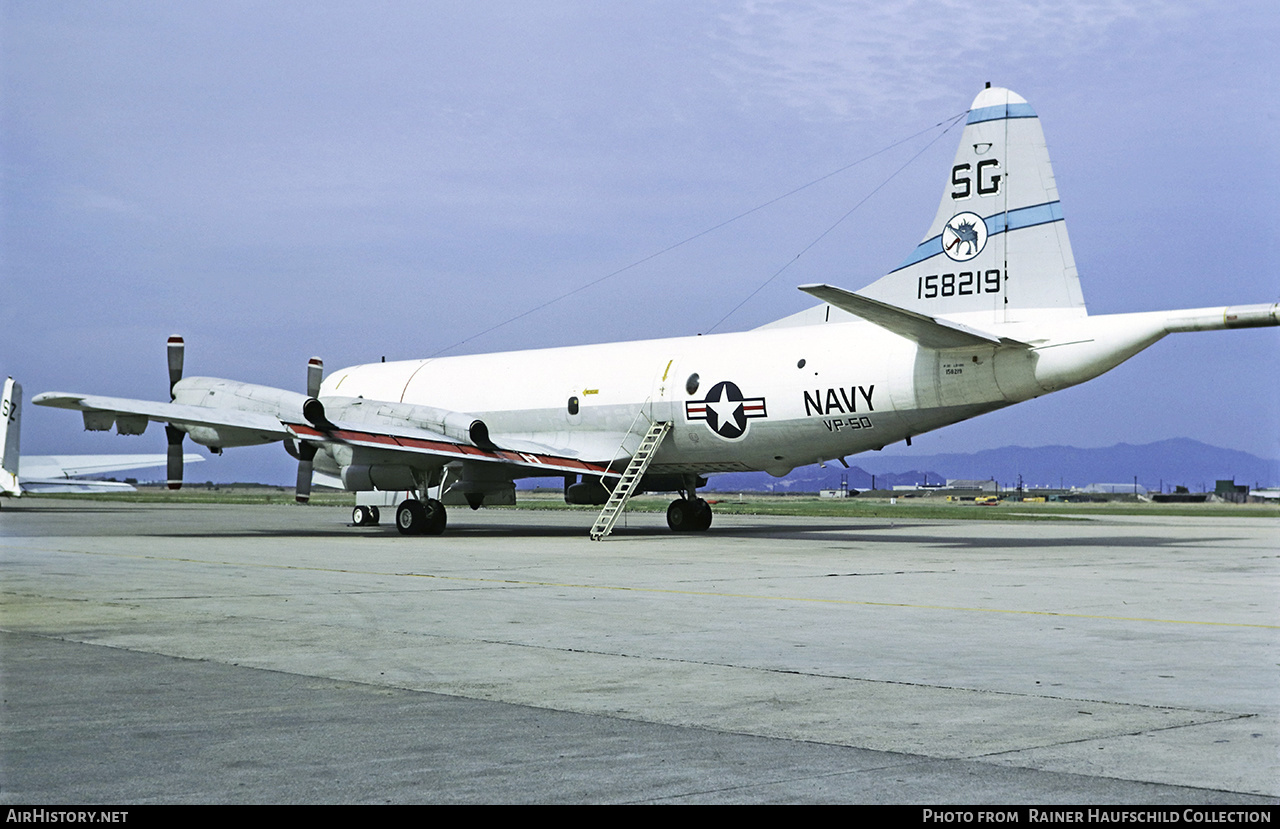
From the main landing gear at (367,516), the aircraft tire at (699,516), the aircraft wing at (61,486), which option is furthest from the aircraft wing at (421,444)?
the aircraft wing at (61,486)

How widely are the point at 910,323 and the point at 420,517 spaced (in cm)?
1293

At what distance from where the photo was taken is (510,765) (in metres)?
5.53

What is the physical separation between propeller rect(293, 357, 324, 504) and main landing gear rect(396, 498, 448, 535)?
Answer: 7.68 ft

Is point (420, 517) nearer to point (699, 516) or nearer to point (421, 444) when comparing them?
point (421, 444)

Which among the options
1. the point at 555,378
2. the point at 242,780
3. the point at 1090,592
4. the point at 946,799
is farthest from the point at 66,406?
the point at 946,799

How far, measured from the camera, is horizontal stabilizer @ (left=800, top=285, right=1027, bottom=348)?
2077 centimetres

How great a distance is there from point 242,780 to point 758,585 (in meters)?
10.5

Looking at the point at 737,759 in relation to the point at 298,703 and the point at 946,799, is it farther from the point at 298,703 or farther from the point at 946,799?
the point at 298,703

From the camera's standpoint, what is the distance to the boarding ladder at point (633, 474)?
26234 mm

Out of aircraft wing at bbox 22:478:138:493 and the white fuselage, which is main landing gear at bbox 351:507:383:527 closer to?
the white fuselage

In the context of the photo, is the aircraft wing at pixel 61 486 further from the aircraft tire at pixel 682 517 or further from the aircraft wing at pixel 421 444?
the aircraft tire at pixel 682 517

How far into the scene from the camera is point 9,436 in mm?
45000

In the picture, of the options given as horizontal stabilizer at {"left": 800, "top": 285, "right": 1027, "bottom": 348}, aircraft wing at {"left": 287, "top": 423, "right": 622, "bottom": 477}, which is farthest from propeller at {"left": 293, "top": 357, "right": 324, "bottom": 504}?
horizontal stabilizer at {"left": 800, "top": 285, "right": 1027, "bottom": 348}

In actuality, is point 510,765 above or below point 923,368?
below
